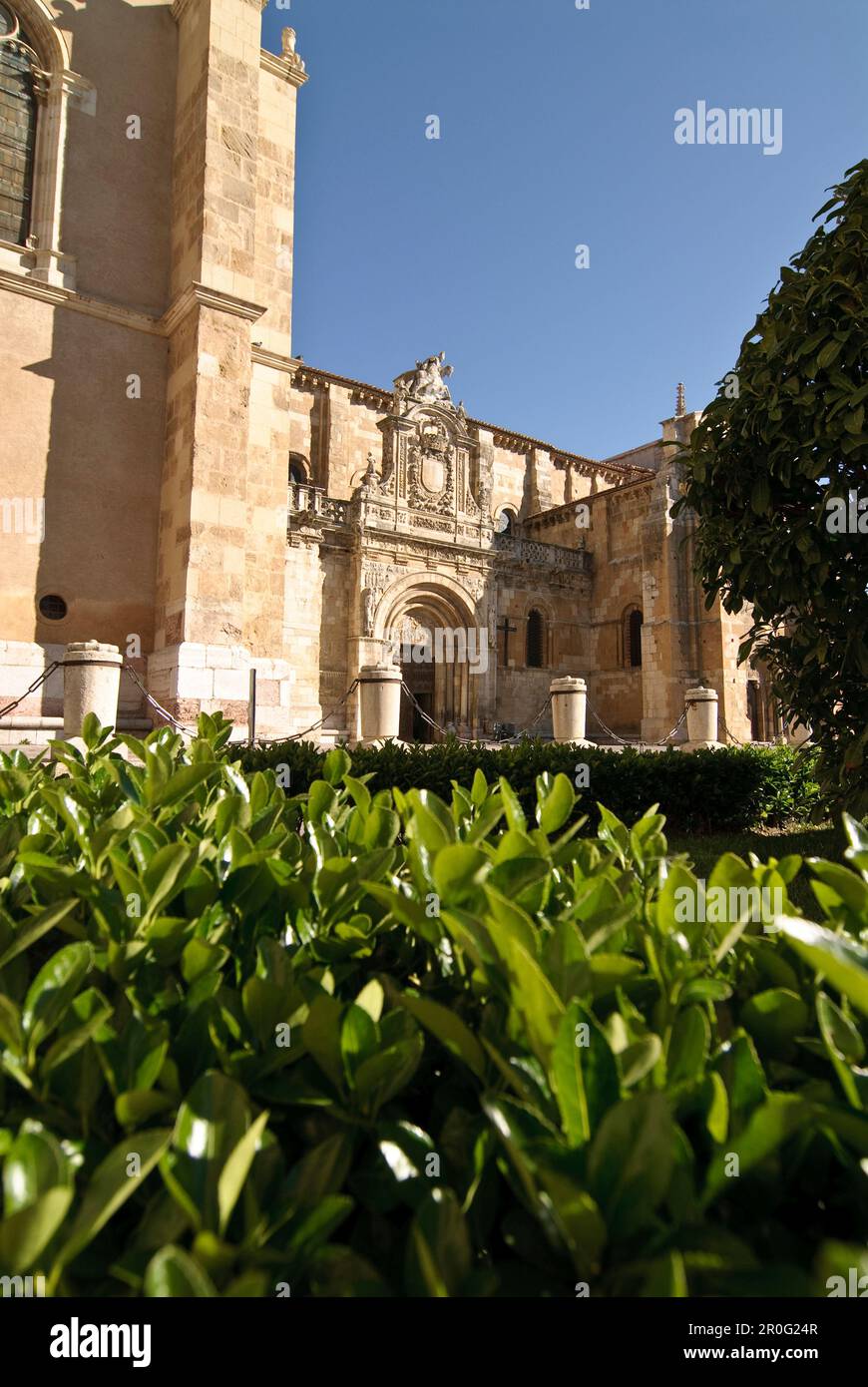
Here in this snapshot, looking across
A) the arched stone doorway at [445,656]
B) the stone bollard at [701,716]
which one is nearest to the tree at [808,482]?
the stone bollard at [701,716]

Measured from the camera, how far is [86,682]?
309 inches

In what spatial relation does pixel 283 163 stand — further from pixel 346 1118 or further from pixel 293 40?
pixel 346 1118

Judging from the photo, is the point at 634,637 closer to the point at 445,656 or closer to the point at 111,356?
the point at 445,656

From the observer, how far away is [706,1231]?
0.65 m

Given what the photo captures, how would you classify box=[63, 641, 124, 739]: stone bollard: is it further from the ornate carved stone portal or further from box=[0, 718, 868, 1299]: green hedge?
the ornate carved stone portal

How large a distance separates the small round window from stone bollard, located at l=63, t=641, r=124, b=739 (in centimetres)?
255

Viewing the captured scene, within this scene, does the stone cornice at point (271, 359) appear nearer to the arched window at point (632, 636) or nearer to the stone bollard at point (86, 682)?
the stone bollard at point (86, 682)

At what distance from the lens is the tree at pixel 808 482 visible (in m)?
4.27

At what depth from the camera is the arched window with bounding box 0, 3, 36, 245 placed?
10.2 m

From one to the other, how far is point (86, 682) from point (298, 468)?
16043 mm

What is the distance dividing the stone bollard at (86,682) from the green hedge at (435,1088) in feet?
23.9

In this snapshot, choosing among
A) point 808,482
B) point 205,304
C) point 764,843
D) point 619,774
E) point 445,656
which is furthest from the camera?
point 445,656

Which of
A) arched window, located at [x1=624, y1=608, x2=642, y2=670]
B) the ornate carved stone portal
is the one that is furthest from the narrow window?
the ornate carved stone portal

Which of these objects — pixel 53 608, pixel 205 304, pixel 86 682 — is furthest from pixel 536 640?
pixel 86 682
